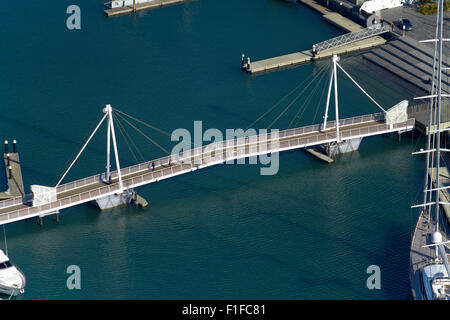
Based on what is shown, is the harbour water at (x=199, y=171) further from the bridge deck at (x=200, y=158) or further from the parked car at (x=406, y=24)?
the parked car at (x=406, y=24)

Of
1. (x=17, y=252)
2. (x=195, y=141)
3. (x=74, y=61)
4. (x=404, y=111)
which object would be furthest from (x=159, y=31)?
(x=17, y=252)

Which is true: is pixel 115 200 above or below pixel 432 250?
above

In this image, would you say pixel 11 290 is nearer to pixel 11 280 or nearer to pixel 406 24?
pixel 11 280

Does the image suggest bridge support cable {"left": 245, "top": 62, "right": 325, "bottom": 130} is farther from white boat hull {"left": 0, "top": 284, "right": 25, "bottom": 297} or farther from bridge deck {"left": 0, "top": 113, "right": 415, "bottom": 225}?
white boat hull {"left": 0, "top": 284, "right": 25, "bottom": 297}

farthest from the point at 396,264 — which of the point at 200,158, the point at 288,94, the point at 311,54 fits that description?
the point at 311,54

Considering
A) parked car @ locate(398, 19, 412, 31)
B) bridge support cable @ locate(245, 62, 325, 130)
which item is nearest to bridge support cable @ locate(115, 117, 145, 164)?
bridge support cable @ locate(245, 62, 325, 130)

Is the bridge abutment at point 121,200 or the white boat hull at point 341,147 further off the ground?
the white boat hull at point 341,147

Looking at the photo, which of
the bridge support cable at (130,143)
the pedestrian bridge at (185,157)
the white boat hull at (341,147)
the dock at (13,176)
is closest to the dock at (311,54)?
the pedestrian bridge at (185,157)
